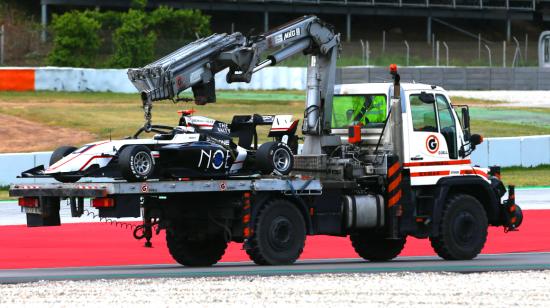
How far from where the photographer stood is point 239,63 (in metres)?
18.5

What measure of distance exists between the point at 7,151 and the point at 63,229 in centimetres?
1456

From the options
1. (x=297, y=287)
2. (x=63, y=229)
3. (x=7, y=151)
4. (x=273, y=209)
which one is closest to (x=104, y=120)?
(x=7, y=151)

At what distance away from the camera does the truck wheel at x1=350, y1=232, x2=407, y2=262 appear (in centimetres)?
1972

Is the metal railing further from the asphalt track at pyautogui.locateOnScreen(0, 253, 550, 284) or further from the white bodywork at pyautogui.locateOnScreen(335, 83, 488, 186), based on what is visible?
the asphalt track at pyautogui.locateOnScreen(0, 253, 550, 284)

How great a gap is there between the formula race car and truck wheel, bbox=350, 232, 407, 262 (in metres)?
2.24

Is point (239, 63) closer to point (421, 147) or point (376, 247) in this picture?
point (421, 147)

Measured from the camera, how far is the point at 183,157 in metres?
17.1

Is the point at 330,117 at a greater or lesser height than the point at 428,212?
greater

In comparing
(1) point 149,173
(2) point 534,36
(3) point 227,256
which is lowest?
(3) point 227,256

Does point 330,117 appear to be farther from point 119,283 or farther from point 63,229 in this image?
point 63,229

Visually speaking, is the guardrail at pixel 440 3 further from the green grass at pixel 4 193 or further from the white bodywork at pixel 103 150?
the white bodywork at pixel 103 150

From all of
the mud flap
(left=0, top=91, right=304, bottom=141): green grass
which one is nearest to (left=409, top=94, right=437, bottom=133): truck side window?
the mud flap

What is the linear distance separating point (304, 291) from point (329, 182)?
173 inches

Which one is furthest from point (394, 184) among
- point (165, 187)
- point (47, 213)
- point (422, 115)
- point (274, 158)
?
point (47, 213)
